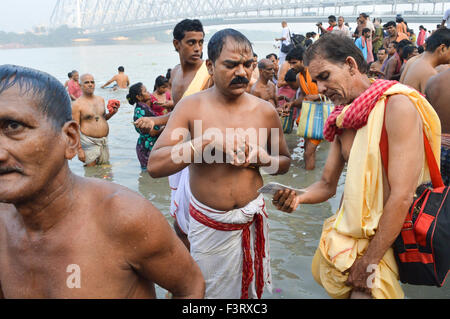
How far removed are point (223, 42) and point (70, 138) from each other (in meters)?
1.38

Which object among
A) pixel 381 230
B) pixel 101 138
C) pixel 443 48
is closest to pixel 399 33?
pixel 443 48

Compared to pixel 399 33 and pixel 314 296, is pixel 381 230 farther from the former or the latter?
pixel 399 33

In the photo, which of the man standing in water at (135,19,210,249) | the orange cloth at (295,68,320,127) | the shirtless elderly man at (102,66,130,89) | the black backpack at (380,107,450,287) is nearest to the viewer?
the black backpack at (380,107,450,287)

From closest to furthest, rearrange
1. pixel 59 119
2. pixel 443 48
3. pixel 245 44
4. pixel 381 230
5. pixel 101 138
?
pixel 59 119 < pixel 381 230 < pixel 245 44 < pixel 443 48 < pixel 101 138

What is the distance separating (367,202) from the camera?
1884 millimetres

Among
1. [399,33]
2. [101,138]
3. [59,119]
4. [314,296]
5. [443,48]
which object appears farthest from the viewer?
[399,33]

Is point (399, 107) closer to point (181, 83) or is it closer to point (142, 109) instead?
point (181, 83)

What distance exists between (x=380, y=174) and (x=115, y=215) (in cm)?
128

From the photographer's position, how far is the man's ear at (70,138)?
4.03 ft

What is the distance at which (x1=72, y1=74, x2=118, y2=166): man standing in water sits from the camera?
677 cm

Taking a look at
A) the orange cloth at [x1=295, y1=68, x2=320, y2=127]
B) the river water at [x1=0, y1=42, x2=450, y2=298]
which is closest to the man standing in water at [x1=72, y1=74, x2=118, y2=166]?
the river water at [x1=0, y1=42, x2=450, y2=298]

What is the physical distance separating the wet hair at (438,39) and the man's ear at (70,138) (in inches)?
158

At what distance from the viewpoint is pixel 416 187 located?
1848 millimetres

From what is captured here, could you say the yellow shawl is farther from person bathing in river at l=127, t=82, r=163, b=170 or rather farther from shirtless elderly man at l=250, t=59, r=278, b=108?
shirtless elderly man at l=250, t=59, r=278, b=108
